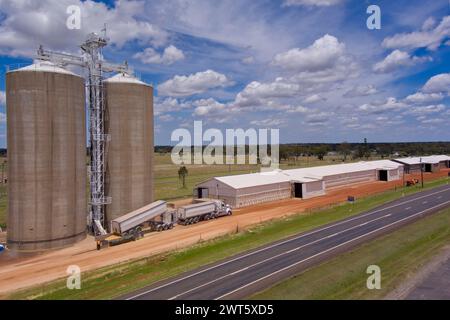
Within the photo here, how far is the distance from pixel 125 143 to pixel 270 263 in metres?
26.8

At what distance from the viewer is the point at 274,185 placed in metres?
68.3

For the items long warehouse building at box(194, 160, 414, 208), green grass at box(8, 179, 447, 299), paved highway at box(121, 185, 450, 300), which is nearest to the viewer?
paved highway at box(121, 185, 450, 300)

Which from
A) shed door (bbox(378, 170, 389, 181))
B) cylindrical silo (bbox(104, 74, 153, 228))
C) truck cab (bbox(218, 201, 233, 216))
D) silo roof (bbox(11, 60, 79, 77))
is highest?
silo roof (bbox(11, 60, 79, 77))

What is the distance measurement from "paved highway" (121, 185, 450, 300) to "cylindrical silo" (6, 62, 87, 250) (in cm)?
1973

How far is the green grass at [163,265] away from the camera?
25777 mm

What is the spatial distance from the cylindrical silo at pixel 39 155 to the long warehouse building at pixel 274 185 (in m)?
28.3

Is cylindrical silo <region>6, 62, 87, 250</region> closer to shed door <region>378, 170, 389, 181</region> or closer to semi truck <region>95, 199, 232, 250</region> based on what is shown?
semi truck <region>95, 199, 232, 250</region>

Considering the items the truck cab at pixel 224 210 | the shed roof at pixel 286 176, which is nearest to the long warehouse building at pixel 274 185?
the shed roof at pixel 286 176

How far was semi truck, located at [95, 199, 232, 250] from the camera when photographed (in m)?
41.8

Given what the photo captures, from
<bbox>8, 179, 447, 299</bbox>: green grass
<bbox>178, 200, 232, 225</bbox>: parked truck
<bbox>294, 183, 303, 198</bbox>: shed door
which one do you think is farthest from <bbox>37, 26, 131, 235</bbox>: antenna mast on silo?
<bbox>294, 183, 303, 198</bbox>: shed door

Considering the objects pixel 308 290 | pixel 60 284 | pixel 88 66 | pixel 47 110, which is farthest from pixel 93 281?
pixel 88 66

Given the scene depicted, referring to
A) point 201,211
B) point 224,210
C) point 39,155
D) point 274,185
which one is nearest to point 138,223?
point 201,211

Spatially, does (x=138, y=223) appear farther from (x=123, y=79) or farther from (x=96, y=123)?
(x=123, y=79)

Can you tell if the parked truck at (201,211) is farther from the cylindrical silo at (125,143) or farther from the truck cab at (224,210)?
the cylindrical silo at (125,143)
